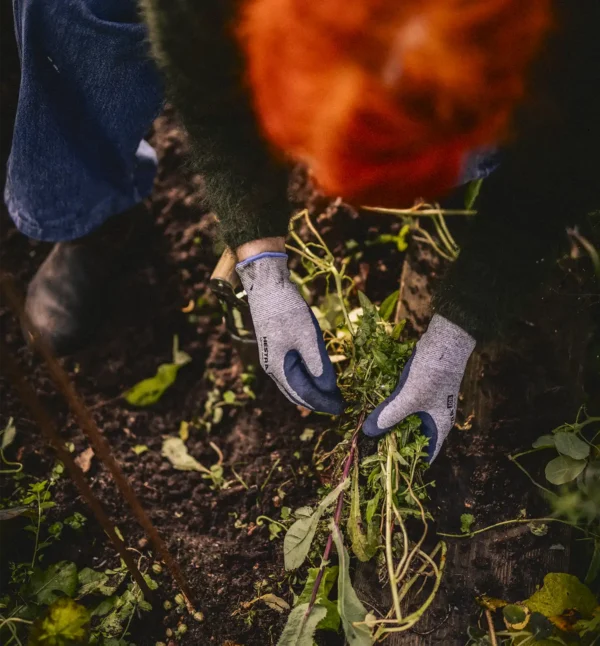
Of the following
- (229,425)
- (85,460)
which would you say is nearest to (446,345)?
(229,425)

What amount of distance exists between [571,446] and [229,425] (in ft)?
2.32

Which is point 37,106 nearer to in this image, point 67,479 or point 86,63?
point 86,63

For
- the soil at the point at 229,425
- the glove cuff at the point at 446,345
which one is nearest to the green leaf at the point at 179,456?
the soil at the point at 229,425

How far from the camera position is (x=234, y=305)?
1038 mm

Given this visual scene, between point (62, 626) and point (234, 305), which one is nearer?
point (62, 626)

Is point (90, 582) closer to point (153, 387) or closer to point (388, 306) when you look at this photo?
point (153, 387)

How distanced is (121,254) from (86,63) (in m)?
0.54

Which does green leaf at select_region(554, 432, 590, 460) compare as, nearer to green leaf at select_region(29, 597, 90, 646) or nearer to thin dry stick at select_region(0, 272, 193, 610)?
thin dry stick at select_region(0, 272, 193, 610)

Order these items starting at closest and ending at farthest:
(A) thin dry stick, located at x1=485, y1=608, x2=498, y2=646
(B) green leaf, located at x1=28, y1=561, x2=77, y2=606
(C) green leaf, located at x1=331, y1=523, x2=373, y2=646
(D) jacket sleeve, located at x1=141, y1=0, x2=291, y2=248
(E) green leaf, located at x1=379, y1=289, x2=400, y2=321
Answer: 1. (D) jacket sleeve, located at x1=141, y1=0, x2=291, y2=248
2. (C) green leaf, located at x1=331, y1=523, x2=373, y2=646
3. (A) thin dry stick, located at x1=485, y1=608, x2=498, y2=646
4. (B) green leaf, located at x1=28, y1=561, x2=77, y2=606
5. (E) green leaf, located at x1=379, y1=289, x2=400, y2=321

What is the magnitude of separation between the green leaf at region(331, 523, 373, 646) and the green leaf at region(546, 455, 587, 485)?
0.40 meters

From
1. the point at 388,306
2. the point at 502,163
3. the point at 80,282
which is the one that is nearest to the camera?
the point at 502,163

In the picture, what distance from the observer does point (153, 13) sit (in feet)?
2.21

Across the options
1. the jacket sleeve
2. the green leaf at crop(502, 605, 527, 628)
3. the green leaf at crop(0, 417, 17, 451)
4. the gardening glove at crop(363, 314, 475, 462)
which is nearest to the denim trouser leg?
the jacket sleeve

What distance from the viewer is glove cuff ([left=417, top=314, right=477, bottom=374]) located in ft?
2.72
